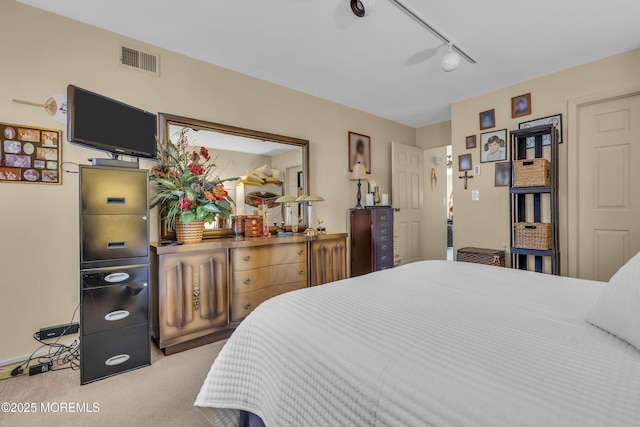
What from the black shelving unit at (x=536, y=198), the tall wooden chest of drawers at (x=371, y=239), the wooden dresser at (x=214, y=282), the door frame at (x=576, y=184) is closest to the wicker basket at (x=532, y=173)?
the black shelving unit at (x=536, y=198)

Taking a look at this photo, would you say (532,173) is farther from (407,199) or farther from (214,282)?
(214,282)

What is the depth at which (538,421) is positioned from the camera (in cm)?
50

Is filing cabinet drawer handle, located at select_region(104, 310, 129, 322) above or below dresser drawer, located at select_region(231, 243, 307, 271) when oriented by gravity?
below

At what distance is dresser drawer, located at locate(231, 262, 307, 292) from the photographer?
2537 mm

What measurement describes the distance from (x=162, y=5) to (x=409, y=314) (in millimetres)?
2660

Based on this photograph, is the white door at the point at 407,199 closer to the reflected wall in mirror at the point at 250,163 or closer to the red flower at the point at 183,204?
the reflected wall in mirror at the point at 250,163

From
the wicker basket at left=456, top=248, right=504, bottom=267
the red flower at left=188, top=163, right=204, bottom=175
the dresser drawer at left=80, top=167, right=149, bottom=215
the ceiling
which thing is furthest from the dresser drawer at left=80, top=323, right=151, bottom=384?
the wicker basket at left=456, top=248, right=504, bottom=267

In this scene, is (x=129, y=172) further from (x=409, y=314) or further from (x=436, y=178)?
(x=436, y=178)

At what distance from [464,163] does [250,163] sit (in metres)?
2.94

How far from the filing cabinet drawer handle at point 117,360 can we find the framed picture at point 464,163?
426cm

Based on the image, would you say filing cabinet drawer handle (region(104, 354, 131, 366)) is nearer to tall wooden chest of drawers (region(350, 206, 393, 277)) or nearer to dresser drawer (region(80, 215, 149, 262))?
dresser drawer (region(80, 215, 149, 262))

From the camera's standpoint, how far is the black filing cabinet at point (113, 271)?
1.82m

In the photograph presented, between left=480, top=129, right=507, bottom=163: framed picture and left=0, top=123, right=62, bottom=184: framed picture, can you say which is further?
left=480, top=129, right=507, bottom=163: framed picture

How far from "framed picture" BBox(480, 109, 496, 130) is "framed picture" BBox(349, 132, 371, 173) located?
5.06 ft
